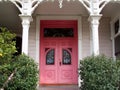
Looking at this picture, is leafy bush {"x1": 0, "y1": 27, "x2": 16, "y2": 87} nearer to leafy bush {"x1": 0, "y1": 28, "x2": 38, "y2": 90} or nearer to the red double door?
leafy bush {"x1": 0, "y1": 28, "x2": 38, "y2": 90}

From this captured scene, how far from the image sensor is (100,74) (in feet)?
22.3

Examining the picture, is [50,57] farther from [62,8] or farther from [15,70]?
[15,70]

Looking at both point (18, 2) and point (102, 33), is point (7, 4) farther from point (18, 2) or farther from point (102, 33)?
point (102, 33)

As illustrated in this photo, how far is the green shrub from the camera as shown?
6.67m

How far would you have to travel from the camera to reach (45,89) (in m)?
8.75

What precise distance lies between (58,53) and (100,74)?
3.43m

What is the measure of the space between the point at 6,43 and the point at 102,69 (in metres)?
2.93

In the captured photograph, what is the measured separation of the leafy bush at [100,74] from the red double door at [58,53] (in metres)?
2.76

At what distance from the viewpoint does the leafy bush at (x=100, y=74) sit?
6.75 m

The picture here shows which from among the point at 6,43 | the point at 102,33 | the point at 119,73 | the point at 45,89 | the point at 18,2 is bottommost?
the point at 45,89

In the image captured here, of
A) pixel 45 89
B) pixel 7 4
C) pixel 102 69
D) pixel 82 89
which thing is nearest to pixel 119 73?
pixel 102 69

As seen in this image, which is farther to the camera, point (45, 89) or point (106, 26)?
point (106, 26)

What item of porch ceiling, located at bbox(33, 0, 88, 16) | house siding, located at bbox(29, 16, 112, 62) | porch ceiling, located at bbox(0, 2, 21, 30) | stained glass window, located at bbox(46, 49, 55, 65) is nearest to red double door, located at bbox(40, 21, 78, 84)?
stained glass window, located at bbox(46, 49, 55, 65)

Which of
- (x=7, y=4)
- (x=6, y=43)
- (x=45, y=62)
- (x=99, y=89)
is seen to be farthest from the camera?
(x=45, y=62)
